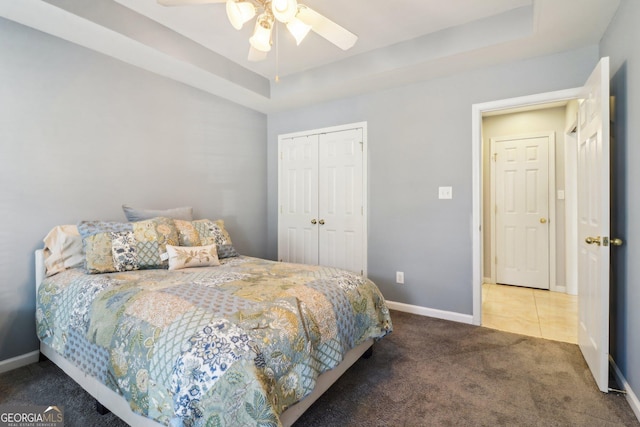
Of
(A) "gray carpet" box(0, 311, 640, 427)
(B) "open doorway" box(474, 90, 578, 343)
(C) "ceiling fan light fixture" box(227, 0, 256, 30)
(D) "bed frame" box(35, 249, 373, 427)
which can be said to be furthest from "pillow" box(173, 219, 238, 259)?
(B) "open doorway" box(474, 90, 578, 343)

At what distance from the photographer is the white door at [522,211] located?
415 centimetres

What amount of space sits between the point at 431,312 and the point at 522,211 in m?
2.30

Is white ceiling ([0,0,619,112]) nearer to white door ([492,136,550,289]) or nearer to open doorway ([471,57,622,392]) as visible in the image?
open doorway ([471,57,622,392])

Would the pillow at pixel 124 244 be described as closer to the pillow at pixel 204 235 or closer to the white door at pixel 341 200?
the pillow at pixel 204 235

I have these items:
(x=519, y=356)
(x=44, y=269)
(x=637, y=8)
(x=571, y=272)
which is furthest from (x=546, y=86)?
(x=44, y=269)

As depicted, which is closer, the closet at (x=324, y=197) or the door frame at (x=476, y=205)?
the door frame at (x=476, y=205)

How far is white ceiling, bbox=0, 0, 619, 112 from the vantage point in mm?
2127

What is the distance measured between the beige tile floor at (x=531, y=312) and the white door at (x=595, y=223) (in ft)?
1.58

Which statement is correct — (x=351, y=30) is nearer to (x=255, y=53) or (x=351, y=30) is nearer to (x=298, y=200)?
(x=255, y=53)

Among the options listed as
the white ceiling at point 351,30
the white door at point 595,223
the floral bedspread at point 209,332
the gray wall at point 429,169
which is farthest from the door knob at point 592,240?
the white ceiling at point 351,30

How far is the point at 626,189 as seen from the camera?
183cm

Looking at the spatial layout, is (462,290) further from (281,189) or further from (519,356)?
(281,189)

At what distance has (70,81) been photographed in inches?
94.2

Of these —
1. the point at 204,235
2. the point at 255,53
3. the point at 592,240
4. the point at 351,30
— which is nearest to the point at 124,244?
the point at 204,235
